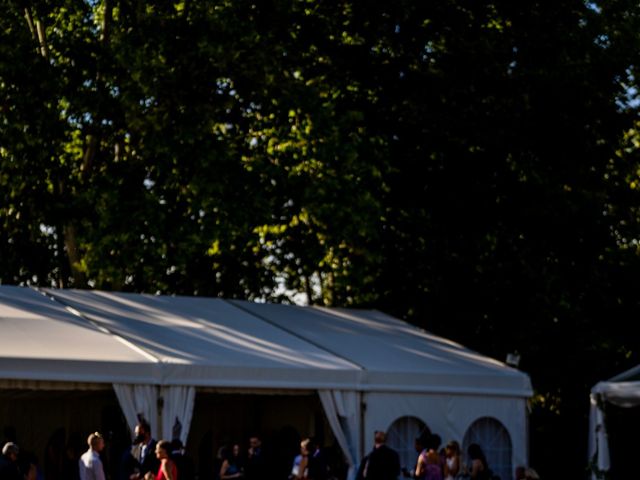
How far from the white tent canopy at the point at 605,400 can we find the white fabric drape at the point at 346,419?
161 inches

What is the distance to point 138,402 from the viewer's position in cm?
2078

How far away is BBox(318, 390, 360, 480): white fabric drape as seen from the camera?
23094 millimetres

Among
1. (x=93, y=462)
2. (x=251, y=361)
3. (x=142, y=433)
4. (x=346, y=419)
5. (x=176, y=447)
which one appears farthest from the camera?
(x=346, y=419)

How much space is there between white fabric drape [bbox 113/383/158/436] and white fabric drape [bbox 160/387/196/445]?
14 cm

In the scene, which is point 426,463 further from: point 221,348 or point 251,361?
point 221,348

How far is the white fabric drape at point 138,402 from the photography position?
2062 cm

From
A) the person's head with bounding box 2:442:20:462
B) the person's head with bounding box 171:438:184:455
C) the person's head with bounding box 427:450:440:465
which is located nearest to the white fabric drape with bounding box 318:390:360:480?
the person's head with bounding box 427:450:440:465

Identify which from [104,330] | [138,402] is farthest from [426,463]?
[104,330]

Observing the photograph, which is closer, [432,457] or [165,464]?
[165,464]

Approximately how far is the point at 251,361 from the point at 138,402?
Result: 87.0 inches

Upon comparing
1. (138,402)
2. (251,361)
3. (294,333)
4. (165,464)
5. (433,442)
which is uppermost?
(294,333)

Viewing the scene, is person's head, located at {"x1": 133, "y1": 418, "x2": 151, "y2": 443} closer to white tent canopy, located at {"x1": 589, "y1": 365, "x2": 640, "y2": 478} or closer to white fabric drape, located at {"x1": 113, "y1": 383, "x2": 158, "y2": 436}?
white fabric drape, located at {"x1": 113, "y1": 383, "x2": 158, "y2": 436}

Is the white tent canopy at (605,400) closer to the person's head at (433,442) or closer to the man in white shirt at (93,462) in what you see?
the person's head at (433,442)

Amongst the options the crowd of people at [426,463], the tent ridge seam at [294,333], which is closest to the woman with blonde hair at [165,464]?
the crowd of people at [426,463]
